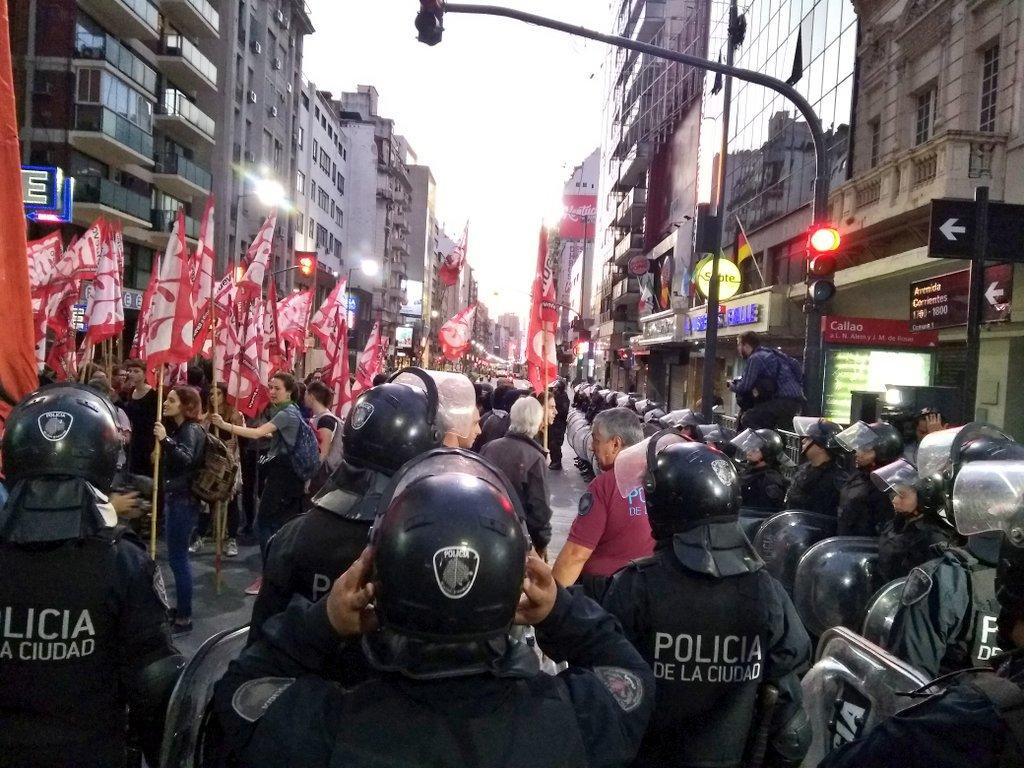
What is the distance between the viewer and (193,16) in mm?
36219

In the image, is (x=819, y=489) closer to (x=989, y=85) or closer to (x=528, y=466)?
(x=528, y=466)

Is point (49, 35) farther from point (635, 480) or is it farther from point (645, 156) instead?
point (635, 480)

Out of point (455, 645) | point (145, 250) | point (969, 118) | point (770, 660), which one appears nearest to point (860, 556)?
point (770, 660)

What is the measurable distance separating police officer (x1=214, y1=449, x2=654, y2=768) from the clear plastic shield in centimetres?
142

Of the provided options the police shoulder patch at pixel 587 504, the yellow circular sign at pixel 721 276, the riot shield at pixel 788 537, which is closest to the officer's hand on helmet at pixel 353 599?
the police shoulder patch at pixel 587 504

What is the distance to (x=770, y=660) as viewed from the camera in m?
2.80

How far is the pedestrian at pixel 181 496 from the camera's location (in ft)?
20.7

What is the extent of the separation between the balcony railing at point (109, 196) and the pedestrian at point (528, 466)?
28.4 m

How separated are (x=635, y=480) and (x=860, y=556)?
1.77 m

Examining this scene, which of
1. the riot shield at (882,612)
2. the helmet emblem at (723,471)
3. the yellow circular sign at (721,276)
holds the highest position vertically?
the yellow circular sign at (721,276)

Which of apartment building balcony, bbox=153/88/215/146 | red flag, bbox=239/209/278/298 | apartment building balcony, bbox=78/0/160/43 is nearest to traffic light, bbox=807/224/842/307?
red flag, bbox=239/209/278/298

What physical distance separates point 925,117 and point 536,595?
1678 cm

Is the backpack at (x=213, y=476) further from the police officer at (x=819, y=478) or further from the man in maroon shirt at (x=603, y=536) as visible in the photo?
the police officer at (x=819, y=478)

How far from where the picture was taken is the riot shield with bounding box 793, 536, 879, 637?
15.8 ft
